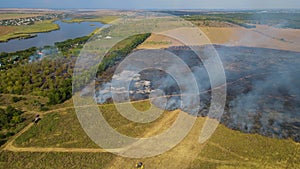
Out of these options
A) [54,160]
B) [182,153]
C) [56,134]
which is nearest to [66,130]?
[56,134]

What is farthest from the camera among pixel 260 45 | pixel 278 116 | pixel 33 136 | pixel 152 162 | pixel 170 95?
pixel 260 45

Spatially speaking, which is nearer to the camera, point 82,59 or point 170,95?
point 170,95

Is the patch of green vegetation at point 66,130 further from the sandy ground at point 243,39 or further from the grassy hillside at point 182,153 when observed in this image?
the sandy ground at point 243,39

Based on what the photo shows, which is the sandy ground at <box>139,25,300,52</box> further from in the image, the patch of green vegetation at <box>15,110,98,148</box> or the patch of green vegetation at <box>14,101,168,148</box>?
the patch of green vegetation at <box>15,110,98,148</box>

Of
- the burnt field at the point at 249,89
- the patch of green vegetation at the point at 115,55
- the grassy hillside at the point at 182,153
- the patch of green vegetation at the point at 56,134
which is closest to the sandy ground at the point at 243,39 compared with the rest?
the patch of green vegetation at the point at 115,55

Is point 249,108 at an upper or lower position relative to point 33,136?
upper

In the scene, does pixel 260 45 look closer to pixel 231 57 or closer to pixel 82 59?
pixel 231 57

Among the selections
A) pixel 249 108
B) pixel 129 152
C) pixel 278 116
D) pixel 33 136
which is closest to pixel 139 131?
pixel 129 152
